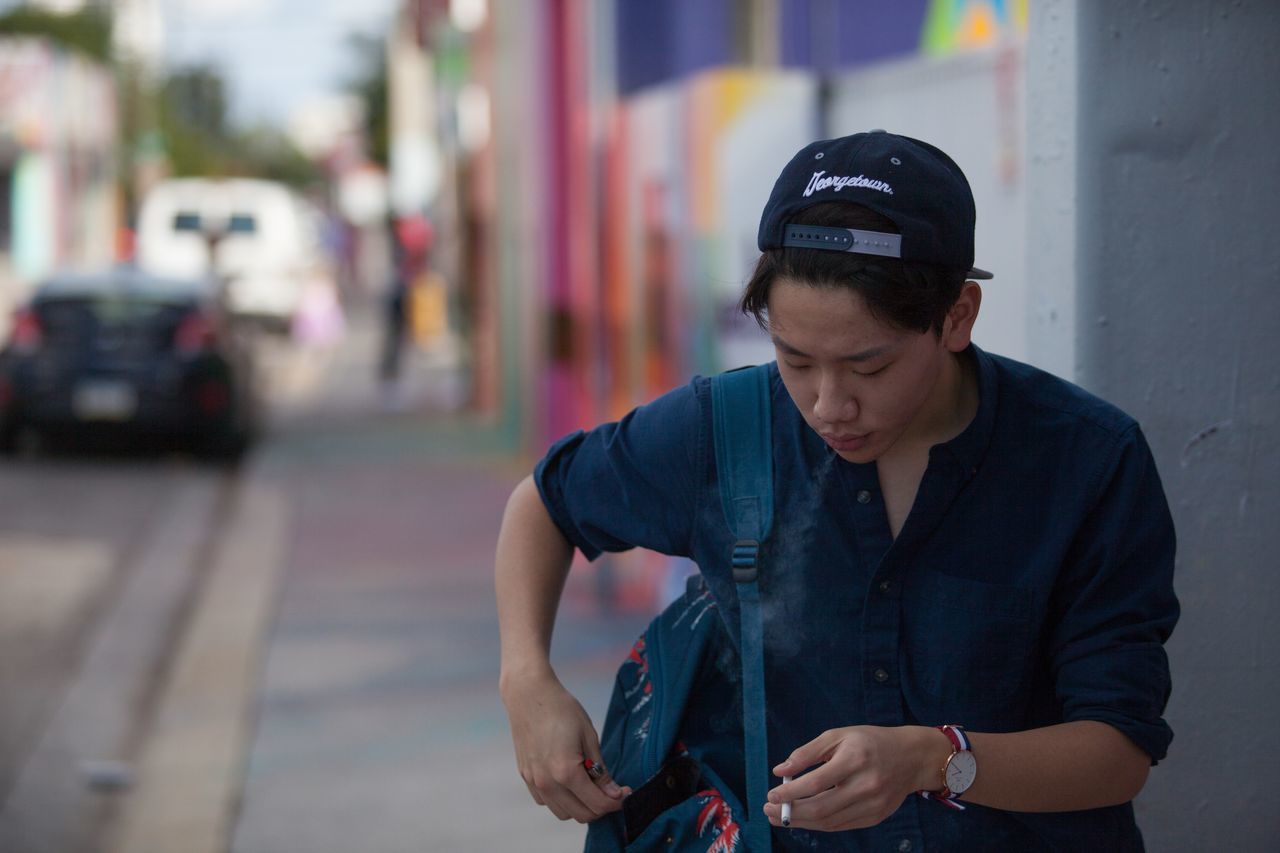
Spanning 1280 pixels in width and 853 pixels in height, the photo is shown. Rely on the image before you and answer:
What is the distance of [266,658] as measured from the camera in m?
6.75

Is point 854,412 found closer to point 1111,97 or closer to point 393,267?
point 1111,97

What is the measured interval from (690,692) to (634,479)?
0.92ft

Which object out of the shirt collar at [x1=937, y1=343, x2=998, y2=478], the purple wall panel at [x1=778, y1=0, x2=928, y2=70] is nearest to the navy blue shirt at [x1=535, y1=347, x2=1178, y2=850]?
the shirt collar at [x1=937, y1=343, x2=998, y2=478]

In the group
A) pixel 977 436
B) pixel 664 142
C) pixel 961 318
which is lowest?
pixel 977 436

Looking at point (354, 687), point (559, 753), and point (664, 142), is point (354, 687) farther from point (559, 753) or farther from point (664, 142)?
point (559, 753)

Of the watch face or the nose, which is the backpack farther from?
the watch face

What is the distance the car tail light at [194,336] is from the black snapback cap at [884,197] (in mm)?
11236

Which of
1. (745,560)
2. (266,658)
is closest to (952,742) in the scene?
(745,560)

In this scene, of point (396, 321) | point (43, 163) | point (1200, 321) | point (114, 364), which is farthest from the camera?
point (43, 163)

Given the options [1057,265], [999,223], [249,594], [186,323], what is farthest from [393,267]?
[1057,265]

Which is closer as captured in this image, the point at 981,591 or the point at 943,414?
the point at 981,591

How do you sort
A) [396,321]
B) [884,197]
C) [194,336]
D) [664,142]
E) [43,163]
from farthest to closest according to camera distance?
1. [43,163]
2. [396,321]
3. [194,336]
4. [664,142]
5. [884,197]

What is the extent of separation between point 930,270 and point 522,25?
35.4 feet

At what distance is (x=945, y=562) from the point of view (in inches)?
73.3
